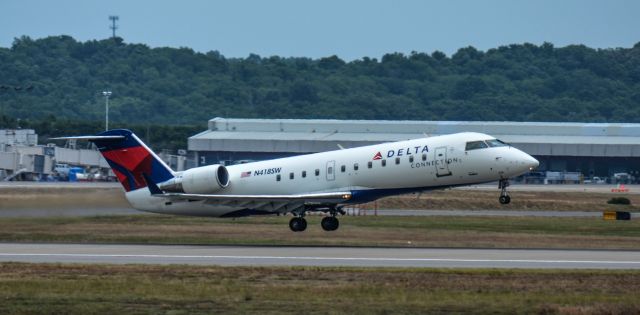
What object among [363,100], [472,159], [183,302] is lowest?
[183,302]

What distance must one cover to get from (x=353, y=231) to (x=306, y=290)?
19532mm

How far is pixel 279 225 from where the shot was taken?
4944 centimetres

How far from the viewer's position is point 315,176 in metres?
43.0

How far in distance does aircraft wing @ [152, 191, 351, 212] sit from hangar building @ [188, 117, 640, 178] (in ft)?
191

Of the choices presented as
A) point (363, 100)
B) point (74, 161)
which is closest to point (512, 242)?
point (74, 161)

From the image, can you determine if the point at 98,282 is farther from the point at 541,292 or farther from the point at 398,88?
the point at 398,88

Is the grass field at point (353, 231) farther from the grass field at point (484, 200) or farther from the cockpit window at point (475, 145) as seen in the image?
the cockpit window at point (475, 145)

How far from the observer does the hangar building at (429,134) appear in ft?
336

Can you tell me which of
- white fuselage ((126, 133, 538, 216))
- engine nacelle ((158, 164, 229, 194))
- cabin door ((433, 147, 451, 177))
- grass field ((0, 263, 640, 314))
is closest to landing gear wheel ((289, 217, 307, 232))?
white fuselage ((126, 133, 538, 216))

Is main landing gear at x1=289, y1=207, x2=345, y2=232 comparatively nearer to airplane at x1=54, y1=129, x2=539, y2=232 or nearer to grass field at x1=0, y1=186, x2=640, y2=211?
airplane at x1=54, y1=129, x2=539, y2=232

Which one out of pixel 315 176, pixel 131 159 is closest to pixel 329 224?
pixel 315 176

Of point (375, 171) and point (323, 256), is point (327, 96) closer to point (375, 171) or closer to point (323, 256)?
point (375, 171)

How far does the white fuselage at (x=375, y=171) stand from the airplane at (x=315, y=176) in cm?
3

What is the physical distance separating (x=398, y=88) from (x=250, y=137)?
86.9 meters
